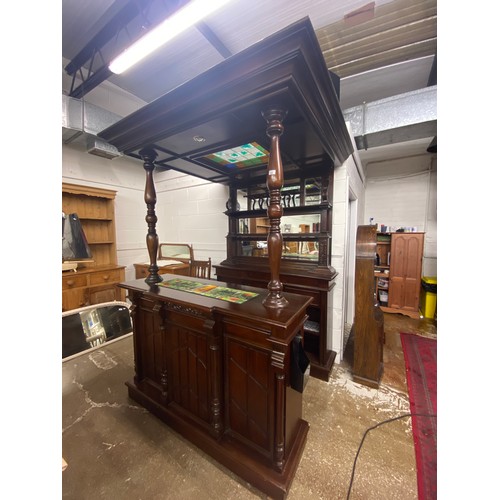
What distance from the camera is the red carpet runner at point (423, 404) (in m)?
1.29

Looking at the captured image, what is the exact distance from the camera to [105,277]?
3.54 m

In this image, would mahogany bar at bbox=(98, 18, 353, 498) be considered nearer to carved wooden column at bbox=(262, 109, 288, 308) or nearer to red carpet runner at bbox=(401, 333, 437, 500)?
carved wooden column at bbox=(262, 109, 288, 308)

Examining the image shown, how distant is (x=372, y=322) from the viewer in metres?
1.94

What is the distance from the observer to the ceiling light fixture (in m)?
1.34

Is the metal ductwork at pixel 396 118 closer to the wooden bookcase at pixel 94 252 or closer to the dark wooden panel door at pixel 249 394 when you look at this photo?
the dark wooden panel door at pixel 249 394

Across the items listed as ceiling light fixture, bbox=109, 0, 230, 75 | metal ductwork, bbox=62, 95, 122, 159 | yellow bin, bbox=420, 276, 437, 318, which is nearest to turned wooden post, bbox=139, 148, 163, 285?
ceiling light fixture, bbox=109, 0, 230, 75

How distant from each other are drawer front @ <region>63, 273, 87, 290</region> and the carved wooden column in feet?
10.7

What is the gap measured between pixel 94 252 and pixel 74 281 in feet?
2.49

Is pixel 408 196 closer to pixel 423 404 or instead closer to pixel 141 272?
pixel 423 404

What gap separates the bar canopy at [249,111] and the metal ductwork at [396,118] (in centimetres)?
65
